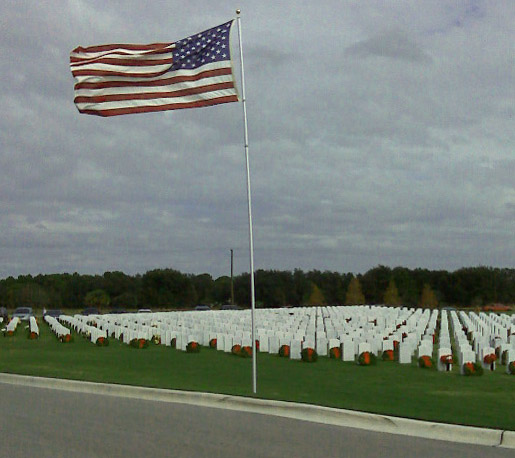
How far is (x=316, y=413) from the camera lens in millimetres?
9008

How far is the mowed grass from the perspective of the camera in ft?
32.7

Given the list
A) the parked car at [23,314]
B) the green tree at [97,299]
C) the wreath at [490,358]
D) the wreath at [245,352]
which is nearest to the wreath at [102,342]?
the wreath at [245,352]

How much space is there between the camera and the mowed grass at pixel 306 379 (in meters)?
9.97

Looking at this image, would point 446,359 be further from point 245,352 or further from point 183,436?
point 183,436

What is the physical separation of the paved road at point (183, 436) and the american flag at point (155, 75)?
4918 millimetres

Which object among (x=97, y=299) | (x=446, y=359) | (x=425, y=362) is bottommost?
(x=425, y=362)

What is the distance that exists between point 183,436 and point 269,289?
82101 millimetres

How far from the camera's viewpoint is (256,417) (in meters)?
8.95

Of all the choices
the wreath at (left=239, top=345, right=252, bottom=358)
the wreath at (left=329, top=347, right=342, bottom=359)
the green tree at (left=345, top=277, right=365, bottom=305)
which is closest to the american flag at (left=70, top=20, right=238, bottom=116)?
the wreath at (left=329, top=347, right=342, bottom=359)

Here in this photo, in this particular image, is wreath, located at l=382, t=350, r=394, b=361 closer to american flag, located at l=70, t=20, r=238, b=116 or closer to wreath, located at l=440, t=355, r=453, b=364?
wreath, located at l=440, t=355, r=453, b=364

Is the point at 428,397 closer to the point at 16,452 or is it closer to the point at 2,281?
the point at 16,452

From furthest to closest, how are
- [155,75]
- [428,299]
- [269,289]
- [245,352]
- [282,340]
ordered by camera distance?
[269,289]
[428,299]
[282,340]
[245,352]
[155,75]

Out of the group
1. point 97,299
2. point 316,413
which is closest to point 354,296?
point 97,299

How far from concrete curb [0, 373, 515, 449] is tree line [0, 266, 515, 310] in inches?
2704
